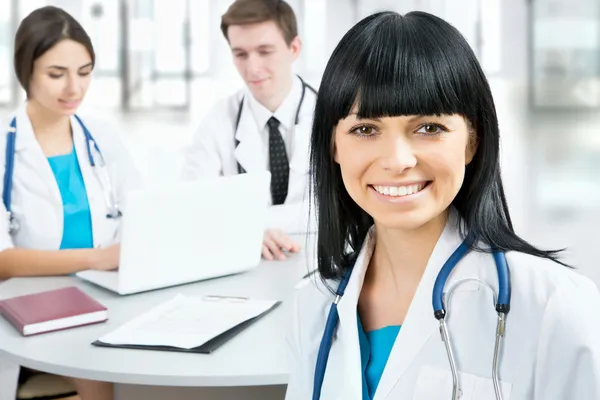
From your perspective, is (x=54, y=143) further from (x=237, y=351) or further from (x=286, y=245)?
(x=237, y=351)

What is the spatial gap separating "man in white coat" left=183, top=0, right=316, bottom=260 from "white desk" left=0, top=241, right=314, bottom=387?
96 centimetres

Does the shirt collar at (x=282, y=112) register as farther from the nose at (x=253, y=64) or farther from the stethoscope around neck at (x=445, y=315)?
the stethoscope around neck at (x=445, y=315)

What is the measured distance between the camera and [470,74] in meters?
0.93

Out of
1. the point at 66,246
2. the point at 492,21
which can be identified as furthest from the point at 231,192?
the point at 492,21

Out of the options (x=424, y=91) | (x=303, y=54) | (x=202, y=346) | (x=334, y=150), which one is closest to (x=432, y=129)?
(x=424, y=91)

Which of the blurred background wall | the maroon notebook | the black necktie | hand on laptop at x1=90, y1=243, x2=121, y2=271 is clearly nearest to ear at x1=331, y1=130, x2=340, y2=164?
the maroon notebook

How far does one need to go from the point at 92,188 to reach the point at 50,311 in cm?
87

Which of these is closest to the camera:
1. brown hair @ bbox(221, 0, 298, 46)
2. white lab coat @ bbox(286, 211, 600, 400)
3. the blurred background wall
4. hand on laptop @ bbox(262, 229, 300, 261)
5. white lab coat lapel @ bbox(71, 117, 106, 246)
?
white lab coat @ bbox(286, 211, 600, 400)

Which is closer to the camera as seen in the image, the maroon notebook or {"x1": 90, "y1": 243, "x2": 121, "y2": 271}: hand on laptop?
the maroon notebook

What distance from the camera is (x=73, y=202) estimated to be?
240 cm

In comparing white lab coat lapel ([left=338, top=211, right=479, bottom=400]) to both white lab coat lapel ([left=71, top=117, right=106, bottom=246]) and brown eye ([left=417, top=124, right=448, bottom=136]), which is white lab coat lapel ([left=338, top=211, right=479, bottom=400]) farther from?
white lab coat lapel ([left=71, top=117, right=106, bottom=246])

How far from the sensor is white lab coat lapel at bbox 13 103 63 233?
2.33 metres

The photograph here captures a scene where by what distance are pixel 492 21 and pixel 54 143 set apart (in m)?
7.93

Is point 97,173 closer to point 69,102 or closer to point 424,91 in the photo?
point 69,102
